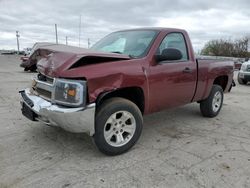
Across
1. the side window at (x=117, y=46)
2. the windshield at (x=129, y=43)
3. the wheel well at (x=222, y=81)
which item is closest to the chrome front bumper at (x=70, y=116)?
the windshield at (x=129, y=43)

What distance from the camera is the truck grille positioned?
12.0ft

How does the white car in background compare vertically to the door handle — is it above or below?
below

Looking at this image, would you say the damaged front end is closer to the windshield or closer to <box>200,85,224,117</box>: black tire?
the windshield

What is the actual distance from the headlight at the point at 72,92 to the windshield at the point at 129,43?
4.03 ft

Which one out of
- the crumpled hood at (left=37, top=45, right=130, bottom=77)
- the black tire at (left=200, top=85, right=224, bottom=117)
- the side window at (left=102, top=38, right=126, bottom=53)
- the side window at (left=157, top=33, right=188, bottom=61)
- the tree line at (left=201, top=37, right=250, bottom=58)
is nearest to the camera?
the crumpled hood at (left=37, top=45, right=130, bottom=77)

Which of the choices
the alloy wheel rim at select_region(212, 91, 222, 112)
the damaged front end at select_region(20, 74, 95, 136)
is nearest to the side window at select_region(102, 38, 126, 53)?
the damaged front end at select_region(20, 74, 95, 136)

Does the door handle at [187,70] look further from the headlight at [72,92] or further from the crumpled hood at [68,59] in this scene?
the headlight at [72,92]

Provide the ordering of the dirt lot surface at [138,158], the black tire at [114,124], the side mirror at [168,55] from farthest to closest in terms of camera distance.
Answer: the side mirror at [168,55], the black tire at [114,124], the dirt lot surface at [138,158]

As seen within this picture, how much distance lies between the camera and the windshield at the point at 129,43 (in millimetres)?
4291

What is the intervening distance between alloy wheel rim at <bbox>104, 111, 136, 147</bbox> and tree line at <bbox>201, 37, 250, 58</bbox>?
52.3 m

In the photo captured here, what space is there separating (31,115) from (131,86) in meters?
1.52

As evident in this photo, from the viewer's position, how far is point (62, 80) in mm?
3354

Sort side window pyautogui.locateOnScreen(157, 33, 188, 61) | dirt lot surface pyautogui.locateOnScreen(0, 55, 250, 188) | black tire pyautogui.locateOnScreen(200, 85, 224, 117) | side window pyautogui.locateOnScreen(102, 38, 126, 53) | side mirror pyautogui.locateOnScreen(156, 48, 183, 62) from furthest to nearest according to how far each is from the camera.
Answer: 1. black tire pyautogui.locateOnScreen(200, 85, 224, 117)
2. side window pyautogui.locateOnScreen(102, 38, 126, 53)
3. side window pyautogui.locateOnScreen(157, 33, 188, 61)
4. side mirror pyautogui.locateOnScreen(156, 48, 183, 62)
5. dirt lot surface pyautogui.locateOnScreen(0, 55, 250, 188)

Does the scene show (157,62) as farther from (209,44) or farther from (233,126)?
(209,44)
